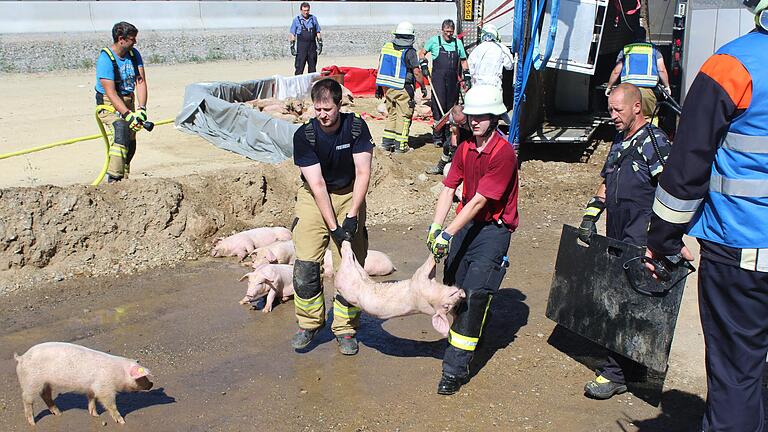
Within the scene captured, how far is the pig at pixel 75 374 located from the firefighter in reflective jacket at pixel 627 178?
10.0 ft

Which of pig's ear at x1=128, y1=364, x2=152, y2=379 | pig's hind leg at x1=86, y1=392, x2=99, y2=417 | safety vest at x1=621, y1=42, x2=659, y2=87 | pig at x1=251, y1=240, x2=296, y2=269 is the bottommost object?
pig's hind leg at x1=86, y1=392, x2=99, y2=417

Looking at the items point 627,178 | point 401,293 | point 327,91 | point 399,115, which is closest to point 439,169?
point 399,115

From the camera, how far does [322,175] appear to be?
5.61 meters

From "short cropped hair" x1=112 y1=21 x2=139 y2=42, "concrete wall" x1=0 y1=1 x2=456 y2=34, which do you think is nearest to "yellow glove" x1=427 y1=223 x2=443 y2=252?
"short cropped hair" x1=112 y1=21 x2=139 y2=42

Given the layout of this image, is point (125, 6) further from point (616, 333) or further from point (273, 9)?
point (616, 333)

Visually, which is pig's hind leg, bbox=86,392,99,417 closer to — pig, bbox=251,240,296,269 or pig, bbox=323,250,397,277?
pig, bbox=251,240,296,269

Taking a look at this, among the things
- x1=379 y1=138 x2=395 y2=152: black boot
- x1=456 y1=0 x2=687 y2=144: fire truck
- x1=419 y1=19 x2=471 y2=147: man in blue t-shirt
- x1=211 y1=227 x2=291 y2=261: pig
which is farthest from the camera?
x1=379 y1=138 x2=395 y2=152: black boot

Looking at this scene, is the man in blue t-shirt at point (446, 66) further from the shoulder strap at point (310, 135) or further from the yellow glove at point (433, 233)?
the yellow glove at point (433, 233)

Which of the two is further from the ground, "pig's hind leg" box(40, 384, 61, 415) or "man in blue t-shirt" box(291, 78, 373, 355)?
"man in blue t-shirt" box(291, 78, 373, 355)

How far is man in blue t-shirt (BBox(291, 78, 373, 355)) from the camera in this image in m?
5.51

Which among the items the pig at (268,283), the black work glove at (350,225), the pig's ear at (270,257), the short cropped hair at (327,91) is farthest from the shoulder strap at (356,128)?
the pig's ear at (270,257)

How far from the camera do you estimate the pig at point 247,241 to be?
791cm

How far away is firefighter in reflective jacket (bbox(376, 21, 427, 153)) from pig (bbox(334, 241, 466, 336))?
754cm

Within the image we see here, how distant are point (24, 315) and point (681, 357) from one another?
5409 mm
